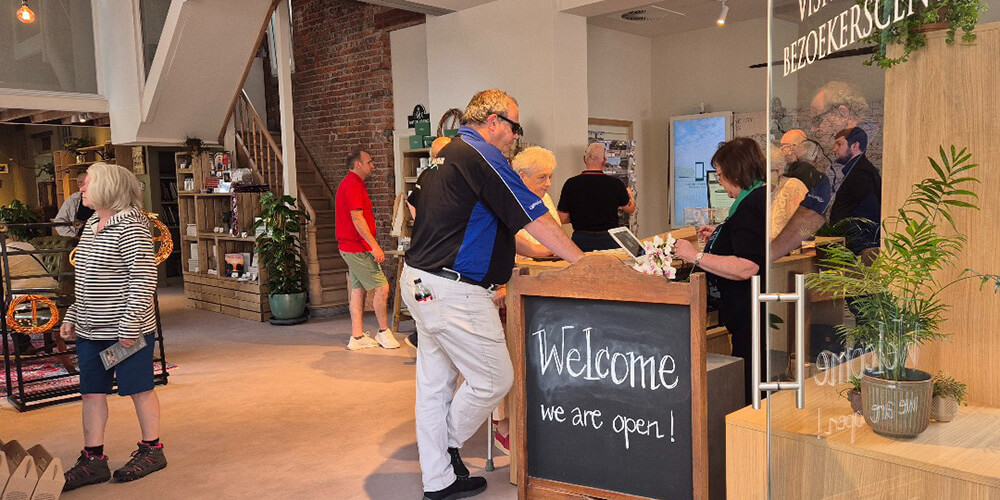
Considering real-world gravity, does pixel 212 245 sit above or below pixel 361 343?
above

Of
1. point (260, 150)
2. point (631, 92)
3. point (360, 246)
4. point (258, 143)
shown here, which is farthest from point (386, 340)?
point (258, 143)

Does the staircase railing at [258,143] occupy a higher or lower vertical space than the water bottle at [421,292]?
higher

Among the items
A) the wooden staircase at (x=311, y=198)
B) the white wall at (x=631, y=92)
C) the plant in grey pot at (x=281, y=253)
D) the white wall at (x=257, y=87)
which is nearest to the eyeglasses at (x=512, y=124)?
the white wall at (x=631, y=92)

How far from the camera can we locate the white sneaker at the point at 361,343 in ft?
21.2

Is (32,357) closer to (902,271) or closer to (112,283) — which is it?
(112,283)

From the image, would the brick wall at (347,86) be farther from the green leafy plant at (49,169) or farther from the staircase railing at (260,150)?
the green leafy plant at (49,169)

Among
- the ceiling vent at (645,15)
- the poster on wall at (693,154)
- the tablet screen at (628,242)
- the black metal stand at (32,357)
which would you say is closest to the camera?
the tablet screen at (628,242)

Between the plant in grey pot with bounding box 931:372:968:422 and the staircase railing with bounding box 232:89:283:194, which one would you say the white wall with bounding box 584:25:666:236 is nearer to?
the staircase railing with bounding box 232:89:283:194

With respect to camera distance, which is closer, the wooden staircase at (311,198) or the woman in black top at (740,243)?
the woman in black top at (740,243)

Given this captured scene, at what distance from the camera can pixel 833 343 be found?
5.65ft

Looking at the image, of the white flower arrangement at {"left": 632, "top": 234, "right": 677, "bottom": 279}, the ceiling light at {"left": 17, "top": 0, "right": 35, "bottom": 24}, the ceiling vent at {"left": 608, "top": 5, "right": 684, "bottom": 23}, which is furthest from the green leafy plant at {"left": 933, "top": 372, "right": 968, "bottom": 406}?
the ceiling light at {"left": 17, "top": 0, "right": 35, "bottom": 24}

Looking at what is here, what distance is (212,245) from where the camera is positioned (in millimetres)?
9258

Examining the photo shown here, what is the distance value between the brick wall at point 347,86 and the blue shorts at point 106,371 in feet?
16.8

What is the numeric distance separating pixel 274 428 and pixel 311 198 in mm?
5571
